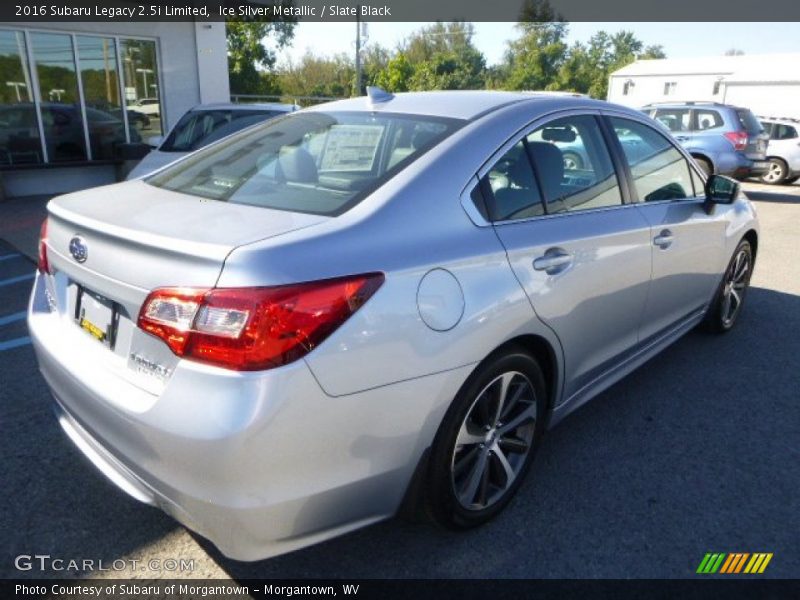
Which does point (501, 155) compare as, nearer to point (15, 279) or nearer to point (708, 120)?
point (15, 279)

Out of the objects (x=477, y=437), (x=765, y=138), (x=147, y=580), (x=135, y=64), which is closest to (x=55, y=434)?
(x=147, y=580)

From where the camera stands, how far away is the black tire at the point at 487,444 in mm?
2141

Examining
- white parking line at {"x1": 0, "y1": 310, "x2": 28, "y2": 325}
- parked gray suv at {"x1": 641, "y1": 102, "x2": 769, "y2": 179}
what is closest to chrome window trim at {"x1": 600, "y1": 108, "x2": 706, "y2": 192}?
white parking line at {"x1": 0, "y1": 310, "x2": 28, "y2": 325}

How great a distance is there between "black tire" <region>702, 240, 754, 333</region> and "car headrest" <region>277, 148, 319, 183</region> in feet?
10.3

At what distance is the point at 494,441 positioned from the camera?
2.43m

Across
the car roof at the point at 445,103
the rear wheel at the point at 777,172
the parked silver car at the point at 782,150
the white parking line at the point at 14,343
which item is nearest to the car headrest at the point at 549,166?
the car roof at the point at 445,103

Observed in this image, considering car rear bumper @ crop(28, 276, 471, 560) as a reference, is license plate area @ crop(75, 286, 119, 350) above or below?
above

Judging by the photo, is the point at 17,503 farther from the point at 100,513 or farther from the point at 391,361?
the point at 391,361

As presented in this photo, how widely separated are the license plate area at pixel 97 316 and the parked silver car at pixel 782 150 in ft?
53.5

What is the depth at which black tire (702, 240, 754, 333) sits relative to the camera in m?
4.34

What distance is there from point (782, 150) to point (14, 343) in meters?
16.5

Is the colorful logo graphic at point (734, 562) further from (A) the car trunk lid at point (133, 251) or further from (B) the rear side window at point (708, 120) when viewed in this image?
(B) the rear side window at point (708, 120)

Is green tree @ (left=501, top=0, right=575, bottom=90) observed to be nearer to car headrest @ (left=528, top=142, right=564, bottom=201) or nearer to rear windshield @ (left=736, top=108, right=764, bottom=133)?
rear windshield @ (left=736, top=108, right=764, bottom=133)

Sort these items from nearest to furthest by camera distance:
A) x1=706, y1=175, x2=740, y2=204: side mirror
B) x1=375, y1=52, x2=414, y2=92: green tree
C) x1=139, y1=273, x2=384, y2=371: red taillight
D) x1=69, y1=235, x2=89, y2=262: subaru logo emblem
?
x1=139, y1=273, x2=384, y2=371: red taillight → x1=69, y1=235, x2=89, y2=262: subaru logo emblem → x1=706, y1=175, x2=740, y2=204: side mirror → x1=375, y1=52, x2=414, y2=92: green tree
